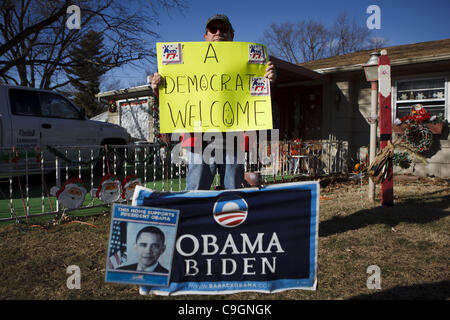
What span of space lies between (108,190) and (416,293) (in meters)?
3.74

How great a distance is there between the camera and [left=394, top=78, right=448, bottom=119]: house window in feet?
26.6

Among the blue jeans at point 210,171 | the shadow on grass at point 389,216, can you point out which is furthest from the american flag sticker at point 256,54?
the shadow on grass at point 389,216

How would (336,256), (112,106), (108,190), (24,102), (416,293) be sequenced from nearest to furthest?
(416,293)
(336,256)
(108,190)
(24,102)
(112,106)

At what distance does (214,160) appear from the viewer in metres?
2.51

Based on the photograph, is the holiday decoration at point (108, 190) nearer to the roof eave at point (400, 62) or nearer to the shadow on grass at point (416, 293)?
the shadow on grass at point (416, 293)

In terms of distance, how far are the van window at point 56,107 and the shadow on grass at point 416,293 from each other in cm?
661

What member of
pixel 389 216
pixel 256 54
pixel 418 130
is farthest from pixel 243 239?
pixel 418 130

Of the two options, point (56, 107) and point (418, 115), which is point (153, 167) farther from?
point (418, 115)

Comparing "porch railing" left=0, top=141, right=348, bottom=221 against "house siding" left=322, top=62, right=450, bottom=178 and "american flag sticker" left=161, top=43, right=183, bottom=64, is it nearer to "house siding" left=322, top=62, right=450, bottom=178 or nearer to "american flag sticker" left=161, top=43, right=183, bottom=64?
"house siding" left=322, top=62, right=450, bottom=178

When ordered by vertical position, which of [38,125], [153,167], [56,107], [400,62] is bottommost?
[153,167]

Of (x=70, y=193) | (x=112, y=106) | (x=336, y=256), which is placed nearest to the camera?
(x=336, y=256)

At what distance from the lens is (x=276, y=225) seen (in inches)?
82.7

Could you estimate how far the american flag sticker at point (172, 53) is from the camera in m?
2.41
